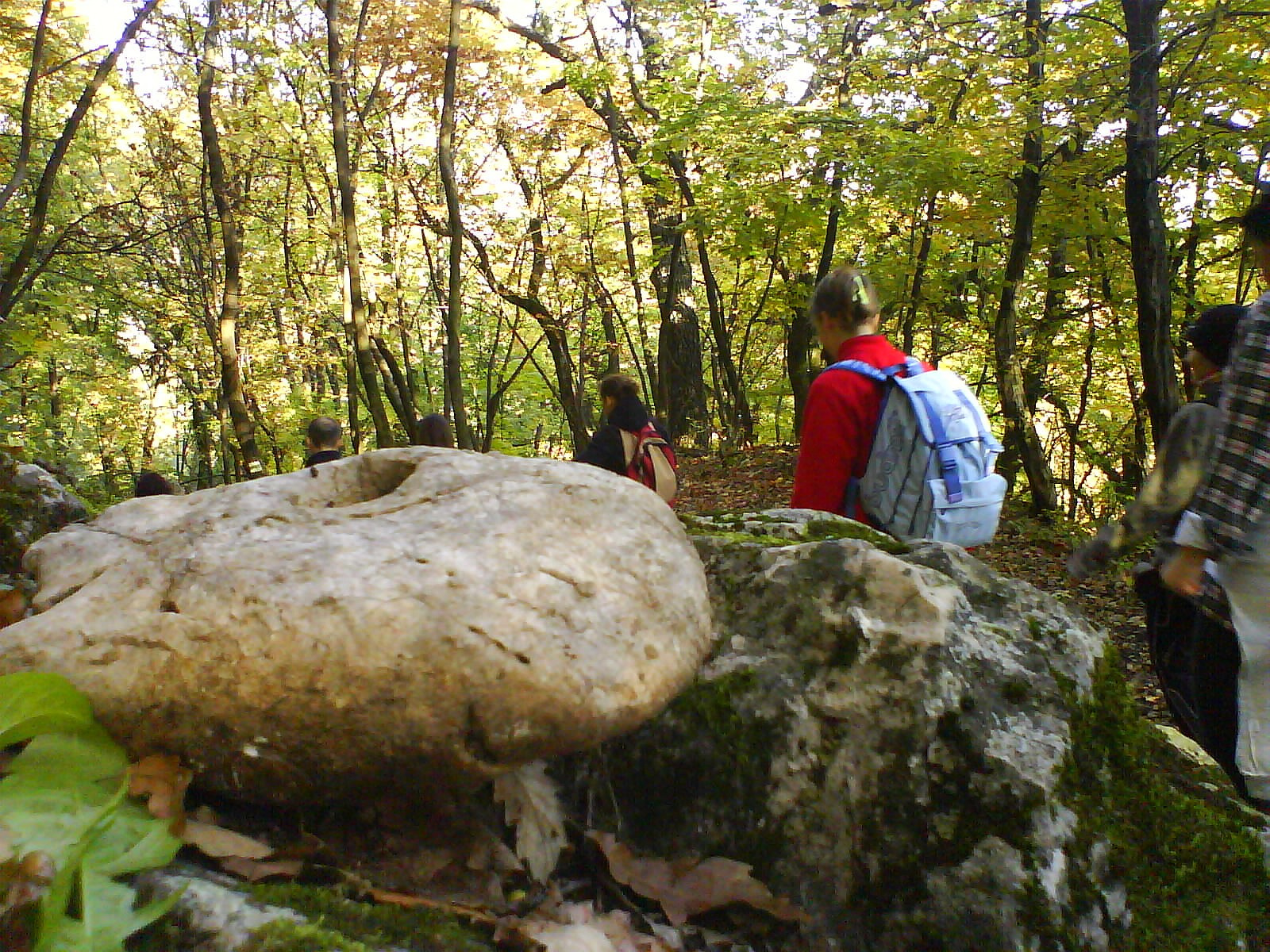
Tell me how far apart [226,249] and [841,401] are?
33.4 feet

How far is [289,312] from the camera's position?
52.5 ft

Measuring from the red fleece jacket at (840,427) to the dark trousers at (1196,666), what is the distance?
3.14 ft

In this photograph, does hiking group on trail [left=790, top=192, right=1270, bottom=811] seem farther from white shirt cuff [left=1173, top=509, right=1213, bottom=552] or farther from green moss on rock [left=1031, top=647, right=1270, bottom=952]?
green moss on rock [left=1031, top=647, right=1270, bottom=952]

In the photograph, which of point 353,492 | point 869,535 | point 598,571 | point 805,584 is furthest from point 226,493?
point 869,535

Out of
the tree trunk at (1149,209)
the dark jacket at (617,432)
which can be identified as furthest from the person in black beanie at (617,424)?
the tree trunk at (1149,209)

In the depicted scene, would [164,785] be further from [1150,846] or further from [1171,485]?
[1171,485]

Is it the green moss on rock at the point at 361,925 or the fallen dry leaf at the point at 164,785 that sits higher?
the fallen dry leaf at the point at 164,785

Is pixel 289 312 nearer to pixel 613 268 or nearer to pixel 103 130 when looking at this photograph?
pixel 103 130

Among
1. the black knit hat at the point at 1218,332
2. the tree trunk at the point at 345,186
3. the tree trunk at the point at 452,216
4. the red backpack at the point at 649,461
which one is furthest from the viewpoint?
the tree trunk at the point at 345,186

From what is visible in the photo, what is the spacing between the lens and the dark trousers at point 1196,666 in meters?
2.08

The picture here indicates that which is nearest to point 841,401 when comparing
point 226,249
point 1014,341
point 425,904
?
point 425,904

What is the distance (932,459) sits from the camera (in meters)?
2.59

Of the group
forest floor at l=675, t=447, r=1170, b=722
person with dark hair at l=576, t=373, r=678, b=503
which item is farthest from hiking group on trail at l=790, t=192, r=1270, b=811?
person with dark hair at l=576, t=373, r=678, b=503

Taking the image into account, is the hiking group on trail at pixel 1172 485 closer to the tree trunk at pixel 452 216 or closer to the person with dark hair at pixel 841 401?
the person with dark hair at pixel 841 401
